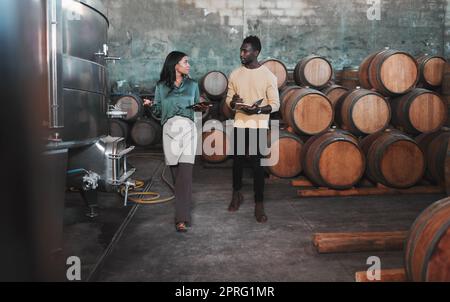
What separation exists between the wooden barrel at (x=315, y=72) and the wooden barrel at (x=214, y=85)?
219 cm

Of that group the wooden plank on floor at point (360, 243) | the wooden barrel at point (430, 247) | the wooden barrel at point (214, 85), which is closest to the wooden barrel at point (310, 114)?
the wooden plank on floor at point (360, 243)

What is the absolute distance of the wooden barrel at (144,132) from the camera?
8.99 m

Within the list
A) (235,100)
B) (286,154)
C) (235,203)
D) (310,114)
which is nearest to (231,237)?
(235,203)

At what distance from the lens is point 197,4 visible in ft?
33.3

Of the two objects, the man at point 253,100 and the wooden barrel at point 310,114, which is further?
the wooden barrel at point 310,114

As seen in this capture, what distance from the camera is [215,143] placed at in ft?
22.2

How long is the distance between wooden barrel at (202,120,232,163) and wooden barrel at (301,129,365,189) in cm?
199

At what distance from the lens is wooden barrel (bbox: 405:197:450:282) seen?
69.6 inches

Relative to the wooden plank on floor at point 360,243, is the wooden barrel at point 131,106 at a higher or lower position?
higher

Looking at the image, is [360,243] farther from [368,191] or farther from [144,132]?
[144,132]

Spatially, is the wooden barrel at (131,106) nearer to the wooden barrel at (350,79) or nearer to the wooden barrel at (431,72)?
the wooden barrel at (350,79)
